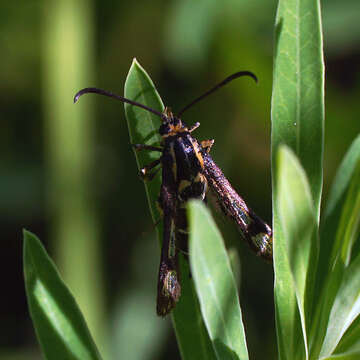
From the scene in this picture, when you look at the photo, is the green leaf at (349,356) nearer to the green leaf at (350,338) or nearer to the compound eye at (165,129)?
the green leaf at (350,338)

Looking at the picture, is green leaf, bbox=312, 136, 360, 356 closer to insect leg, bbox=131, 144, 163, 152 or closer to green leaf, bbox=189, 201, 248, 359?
green leaf, bbox=189, 201, 248, 359

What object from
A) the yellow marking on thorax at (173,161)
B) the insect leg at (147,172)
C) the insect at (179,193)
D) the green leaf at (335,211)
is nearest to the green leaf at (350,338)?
the green leaf at (335,211)

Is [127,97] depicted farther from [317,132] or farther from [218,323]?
[218,323]

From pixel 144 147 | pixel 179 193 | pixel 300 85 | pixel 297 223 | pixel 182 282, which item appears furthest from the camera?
pixel 179 193

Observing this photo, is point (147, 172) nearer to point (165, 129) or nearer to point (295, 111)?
point (165, 129)

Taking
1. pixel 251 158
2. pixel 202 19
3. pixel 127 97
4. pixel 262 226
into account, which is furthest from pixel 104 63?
pixel 127 97

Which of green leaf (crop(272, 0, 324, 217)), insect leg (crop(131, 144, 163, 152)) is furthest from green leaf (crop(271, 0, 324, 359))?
insect leg (crop(131, 144, 163, 152))

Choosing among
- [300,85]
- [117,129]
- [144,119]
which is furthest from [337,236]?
[117,129]
